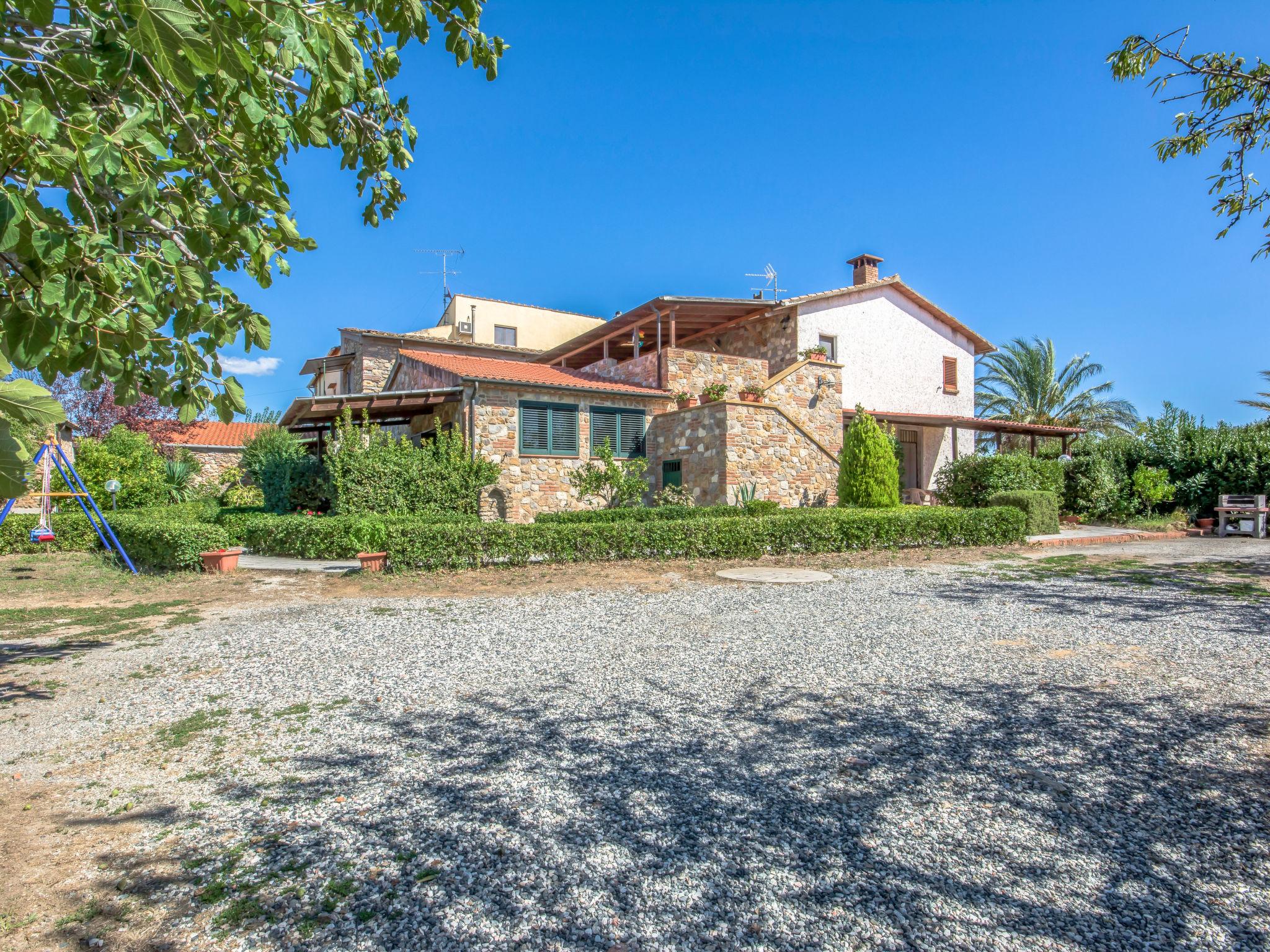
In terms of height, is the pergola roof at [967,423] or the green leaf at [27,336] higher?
the pergola roof at [967,423]

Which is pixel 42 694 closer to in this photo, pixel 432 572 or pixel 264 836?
pixel 264 836

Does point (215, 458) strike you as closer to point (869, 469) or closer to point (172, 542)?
point (172, 542)

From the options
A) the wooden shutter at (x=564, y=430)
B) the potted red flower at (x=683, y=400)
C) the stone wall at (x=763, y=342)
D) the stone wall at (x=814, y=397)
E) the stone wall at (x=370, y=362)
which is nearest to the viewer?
the wooden shutter at (x=564, y=430)

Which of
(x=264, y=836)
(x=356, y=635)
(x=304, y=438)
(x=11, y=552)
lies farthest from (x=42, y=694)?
(x=304, y=438)

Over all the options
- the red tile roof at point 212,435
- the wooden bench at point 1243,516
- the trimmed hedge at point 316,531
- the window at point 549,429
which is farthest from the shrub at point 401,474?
the wooden bench at point 1243,516

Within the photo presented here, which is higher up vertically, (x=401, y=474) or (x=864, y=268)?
(x=864, y=268)

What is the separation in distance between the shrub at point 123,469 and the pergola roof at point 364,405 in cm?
529

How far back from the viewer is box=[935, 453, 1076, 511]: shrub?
19.0m

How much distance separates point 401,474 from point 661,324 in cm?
975

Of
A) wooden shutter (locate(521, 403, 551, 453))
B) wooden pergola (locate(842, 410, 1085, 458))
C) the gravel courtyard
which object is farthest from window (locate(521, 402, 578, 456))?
the gravel courtyard

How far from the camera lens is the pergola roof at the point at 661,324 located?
18.9 m

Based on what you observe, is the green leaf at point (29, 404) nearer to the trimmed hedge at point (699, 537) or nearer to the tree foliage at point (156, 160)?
the tree foliage at point (156, 160)

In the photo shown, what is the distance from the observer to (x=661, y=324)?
20.5 m

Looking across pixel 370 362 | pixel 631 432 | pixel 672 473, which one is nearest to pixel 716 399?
pixel 672 473
